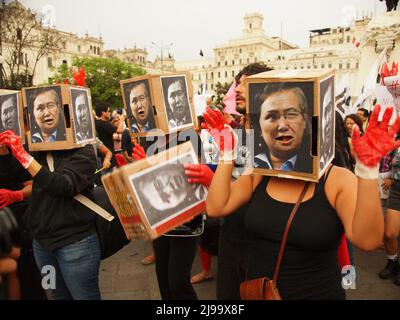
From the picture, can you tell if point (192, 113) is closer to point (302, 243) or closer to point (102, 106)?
point (302, 243)

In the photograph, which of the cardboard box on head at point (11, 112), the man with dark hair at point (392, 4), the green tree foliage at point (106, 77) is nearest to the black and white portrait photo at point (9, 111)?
the cardboard box on head at point (11, 112)

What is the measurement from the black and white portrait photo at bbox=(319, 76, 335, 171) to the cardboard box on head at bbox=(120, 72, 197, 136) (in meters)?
1.33

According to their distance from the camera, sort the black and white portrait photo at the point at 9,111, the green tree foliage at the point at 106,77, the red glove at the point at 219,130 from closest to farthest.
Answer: the red glove at the point at 219,130
the black and white portrait photo at the point at 9,111
the green tree foliage at the point at 106,77

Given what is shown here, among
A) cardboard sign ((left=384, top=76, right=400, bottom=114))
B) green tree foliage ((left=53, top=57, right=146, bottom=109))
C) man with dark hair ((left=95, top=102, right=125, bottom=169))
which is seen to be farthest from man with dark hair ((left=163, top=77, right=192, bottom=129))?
green tree foliage ((left=53, top=57, right=146, bottom=109))

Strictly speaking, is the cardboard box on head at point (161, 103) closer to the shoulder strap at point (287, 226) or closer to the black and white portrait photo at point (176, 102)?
the black and white portrait photo at point (176, 102)

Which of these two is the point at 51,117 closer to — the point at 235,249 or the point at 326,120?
the point at 235,249

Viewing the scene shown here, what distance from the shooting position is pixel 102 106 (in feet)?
22.8

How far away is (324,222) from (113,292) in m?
2.72

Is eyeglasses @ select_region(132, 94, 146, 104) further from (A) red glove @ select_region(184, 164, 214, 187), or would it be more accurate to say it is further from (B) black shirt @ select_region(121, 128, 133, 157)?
(B) black shirt @ select_region(121, 128, 133, 157)

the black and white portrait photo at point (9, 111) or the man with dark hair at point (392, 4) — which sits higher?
the man with dark hair at point (392, 4)

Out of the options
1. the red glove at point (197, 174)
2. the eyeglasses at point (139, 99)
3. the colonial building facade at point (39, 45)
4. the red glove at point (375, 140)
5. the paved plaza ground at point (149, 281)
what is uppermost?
the colonial building facade at point (39, 45)

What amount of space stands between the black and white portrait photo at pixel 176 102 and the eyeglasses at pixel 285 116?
4.21ft

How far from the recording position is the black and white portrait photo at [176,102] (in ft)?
9.39
